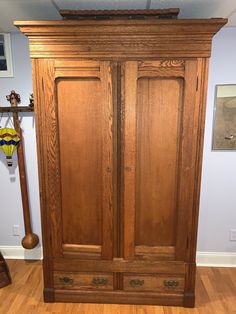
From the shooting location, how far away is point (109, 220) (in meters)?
1.85

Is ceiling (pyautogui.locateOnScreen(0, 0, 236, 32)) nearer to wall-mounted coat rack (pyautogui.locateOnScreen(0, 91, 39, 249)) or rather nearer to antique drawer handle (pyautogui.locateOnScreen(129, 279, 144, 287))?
wall-mounted coat rack (pyautogui.locateOnScreen(0, 91, 39, 249))

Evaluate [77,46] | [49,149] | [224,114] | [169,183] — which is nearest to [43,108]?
[49,149]

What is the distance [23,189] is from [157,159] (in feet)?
4.35

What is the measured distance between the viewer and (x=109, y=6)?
1.74 m

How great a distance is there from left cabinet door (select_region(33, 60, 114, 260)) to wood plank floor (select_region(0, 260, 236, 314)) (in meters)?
0.42

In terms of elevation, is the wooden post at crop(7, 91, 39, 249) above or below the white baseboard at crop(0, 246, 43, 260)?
above

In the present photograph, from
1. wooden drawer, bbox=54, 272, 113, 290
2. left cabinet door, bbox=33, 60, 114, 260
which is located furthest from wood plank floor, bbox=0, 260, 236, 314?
left cabinet door, bbox=33, 60, 114, 260

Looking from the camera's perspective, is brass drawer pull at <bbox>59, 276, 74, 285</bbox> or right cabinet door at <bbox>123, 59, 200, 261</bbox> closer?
right cabinet door at <bbox>123, 59, 200, 261</bbox>

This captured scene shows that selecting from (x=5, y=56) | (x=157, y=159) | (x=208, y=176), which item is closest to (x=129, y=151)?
(x=157, y=159)

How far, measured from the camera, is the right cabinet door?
5.41 feet

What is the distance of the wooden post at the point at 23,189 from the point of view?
2236mm

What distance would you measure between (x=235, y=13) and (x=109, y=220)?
1.78 meters

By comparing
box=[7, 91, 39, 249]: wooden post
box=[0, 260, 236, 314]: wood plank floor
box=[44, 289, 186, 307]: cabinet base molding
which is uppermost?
box=[7, 91, 39, 249]: wooden post

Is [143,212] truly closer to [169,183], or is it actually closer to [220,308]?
[169,183]
